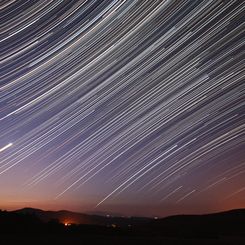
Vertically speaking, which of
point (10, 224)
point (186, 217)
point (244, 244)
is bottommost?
point (186, 217)

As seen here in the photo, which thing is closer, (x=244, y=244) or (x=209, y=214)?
(x=244, y=244)

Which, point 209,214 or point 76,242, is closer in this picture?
point 76,242

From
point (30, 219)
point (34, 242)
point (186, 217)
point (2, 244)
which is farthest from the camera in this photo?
point (186, 217)

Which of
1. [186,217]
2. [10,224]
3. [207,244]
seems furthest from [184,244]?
[186,217]

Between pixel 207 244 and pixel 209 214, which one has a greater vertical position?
pixel 207 244

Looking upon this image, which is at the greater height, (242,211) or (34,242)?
(34,242)

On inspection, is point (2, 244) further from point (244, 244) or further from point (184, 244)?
point (244, 244)

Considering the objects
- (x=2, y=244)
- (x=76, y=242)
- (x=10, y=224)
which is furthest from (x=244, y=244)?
(x=10, y=224)

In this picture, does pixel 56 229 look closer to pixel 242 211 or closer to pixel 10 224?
pixel 10 224

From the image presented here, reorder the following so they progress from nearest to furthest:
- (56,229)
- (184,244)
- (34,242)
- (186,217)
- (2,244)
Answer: (2,244), (34,242), (184,244), (56,229), (186,217)
